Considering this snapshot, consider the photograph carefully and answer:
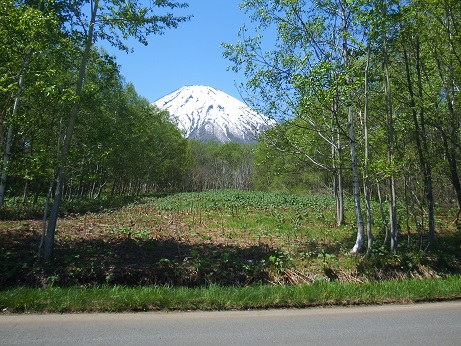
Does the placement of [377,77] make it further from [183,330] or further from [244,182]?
[244,182]

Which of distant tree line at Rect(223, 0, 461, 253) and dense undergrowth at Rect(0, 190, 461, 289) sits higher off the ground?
distant tree line at Rect(223, 0, 461, 253)

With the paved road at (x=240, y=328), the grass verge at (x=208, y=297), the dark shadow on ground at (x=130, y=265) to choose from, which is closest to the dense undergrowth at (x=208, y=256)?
the dark shadow on ground at (x=130, y=265)

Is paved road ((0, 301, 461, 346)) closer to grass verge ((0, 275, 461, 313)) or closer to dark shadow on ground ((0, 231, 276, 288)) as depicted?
grass verge ((0, 275, 461, 313))

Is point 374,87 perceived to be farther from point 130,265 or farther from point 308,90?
point 130,265

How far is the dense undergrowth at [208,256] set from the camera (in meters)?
8.02

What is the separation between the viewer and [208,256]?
963 cm

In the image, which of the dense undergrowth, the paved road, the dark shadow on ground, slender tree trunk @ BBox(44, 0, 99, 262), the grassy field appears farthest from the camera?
slender tree trunk @ BBox(44, 0, 99, 262)

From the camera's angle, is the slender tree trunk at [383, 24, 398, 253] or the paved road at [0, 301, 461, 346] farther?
the slender tree trunk at [383, 24, 398, 253]

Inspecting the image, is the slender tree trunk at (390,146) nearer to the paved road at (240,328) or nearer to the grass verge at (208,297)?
the grass verge at (208,297)

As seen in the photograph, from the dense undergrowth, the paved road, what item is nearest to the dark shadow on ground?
the dense undergrowth

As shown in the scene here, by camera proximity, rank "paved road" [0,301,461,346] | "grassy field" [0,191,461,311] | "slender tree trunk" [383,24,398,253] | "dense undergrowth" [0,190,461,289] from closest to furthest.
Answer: "paved road" [0,301,461,346] < "grassy field" [0,191,461,311] < "dense undergrowth" [0,190,461,289] < "slender tree trunk" [383,24,398,253]

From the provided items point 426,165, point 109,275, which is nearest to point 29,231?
point 109,275

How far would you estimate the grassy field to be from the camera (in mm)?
6934

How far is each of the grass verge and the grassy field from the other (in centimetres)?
2
